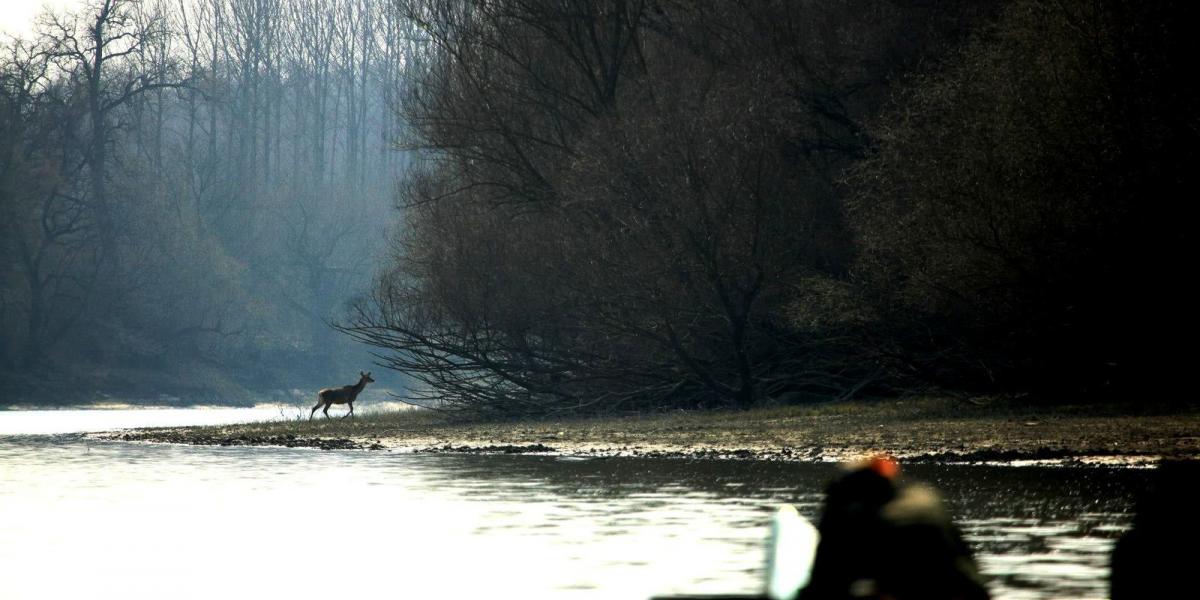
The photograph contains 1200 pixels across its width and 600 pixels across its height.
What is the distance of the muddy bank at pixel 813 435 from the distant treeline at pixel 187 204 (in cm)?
3601

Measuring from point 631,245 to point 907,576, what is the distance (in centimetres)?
3169

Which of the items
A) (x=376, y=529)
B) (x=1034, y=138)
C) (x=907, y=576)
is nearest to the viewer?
(x=907, y=576)

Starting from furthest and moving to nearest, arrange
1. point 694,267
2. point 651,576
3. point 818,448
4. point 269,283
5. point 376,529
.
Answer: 1. point 269,283
2. point 694,267
3. point 818,448
4. point 376,529
5. point 651,576

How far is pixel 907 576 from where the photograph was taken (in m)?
4.91

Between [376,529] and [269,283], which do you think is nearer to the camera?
[376,529]

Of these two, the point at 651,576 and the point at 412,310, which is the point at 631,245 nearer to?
the point at 412,310

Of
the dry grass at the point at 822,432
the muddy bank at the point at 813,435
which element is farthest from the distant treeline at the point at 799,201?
the muddy bank at the point at 813,435

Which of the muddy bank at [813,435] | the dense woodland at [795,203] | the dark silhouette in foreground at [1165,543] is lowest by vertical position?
the dark silhouette in foreground at [1165,543]

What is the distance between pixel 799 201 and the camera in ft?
120

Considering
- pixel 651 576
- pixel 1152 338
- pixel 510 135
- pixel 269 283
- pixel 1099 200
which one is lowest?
pixel 651 576

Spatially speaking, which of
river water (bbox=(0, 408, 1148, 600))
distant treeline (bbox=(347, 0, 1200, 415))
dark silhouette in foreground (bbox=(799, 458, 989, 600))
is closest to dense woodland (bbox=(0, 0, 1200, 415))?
distant treeline (bbox=(347, 0, 1200, 415))

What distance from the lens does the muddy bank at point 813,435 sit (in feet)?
77.8

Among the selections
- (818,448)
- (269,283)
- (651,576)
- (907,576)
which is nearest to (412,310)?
(818,448)

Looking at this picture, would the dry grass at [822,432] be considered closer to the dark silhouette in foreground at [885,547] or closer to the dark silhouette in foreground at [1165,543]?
the dark silhouette in foreground at [1165,543]
